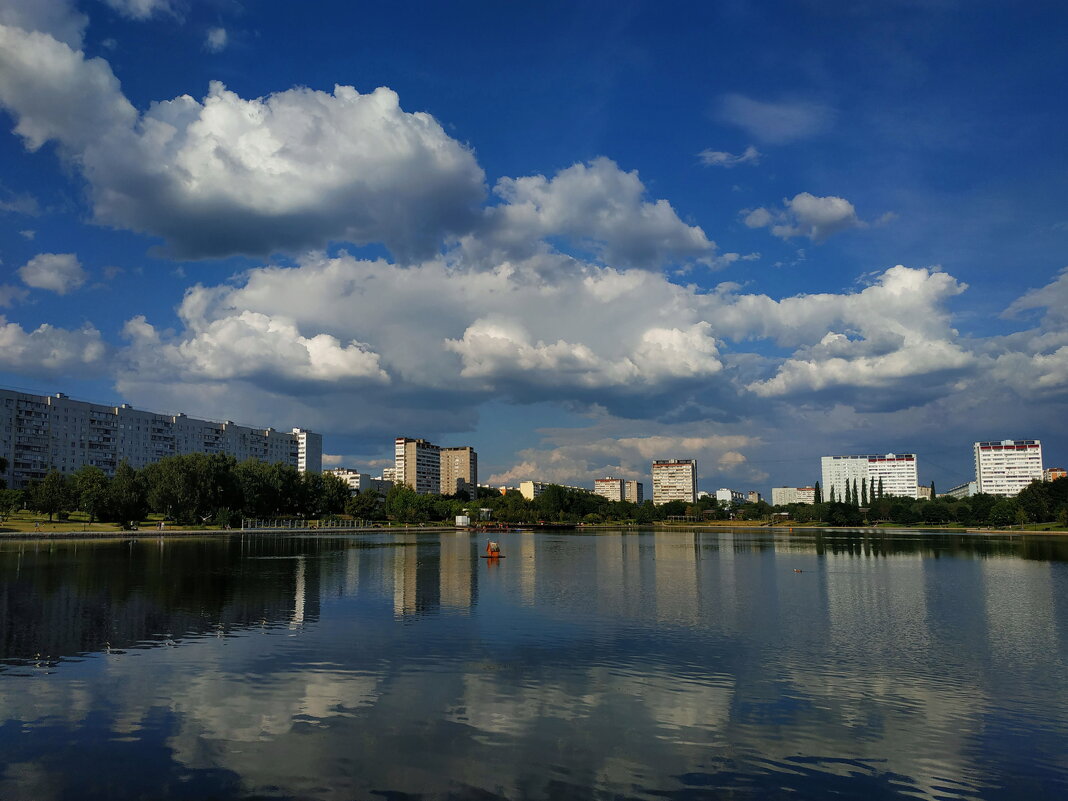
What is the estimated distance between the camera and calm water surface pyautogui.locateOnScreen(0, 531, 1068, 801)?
41.7 ft

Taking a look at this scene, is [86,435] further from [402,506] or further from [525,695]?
[525,695]

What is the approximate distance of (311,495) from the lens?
492 ft

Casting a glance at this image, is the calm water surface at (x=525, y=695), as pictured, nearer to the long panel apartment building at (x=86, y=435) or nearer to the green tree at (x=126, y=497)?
the green tree at (x=126, y=497)

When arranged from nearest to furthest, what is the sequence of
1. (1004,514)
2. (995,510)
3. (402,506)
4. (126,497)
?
(126,497)
(1004,514)
(995,510)
(402,506)

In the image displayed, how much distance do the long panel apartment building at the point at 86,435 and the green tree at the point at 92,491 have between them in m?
7.67

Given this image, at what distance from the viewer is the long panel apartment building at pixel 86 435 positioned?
396ft

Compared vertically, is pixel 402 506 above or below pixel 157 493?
below

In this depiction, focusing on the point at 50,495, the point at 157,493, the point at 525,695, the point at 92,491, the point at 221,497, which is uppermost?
the point at 92,491

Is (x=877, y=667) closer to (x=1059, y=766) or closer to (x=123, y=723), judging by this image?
(x=1059, y=766)

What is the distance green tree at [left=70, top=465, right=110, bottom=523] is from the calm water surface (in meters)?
71.3

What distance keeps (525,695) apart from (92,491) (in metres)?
103

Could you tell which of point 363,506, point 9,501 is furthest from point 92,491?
point 363,506

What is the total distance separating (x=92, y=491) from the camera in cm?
A: 10006

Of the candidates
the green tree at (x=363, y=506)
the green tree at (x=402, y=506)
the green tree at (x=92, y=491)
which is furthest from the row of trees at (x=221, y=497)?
the green tree at (x=402, y=506)
